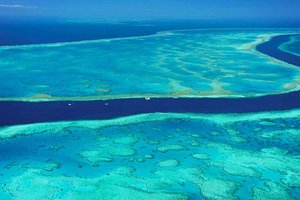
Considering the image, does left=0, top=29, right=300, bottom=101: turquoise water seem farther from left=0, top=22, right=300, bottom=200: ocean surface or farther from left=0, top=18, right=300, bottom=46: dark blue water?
left=0, top=18, right=300, bottom=46: dark blue water

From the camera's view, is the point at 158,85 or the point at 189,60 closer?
the point at 158,85

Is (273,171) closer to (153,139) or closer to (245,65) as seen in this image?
(153,139)

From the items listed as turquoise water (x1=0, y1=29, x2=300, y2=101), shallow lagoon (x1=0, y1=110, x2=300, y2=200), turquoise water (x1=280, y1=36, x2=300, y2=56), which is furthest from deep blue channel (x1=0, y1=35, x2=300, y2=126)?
turquoise water (x1=280, y1=36, x2=300, y2=56)

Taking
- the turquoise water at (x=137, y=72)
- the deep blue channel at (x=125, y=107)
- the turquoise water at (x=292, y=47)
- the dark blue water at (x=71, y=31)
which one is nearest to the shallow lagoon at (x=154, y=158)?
the deep blue channel at (x=125, y=107)

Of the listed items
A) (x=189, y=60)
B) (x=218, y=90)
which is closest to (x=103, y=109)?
(x=218, y=90)

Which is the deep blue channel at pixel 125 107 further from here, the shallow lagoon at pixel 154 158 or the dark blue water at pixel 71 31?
the dark blue water at pixel 71 31

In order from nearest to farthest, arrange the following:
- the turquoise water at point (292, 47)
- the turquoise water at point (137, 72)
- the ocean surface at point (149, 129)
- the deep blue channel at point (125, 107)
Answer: the ocean surface at point (149, 129), the deep blue channel at point (125, 107), the turquoise water at point (137, 72), the turquoise water at point (292, 47)

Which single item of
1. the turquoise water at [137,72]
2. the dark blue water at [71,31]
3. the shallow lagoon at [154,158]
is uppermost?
the dark blue water at [71,31]
